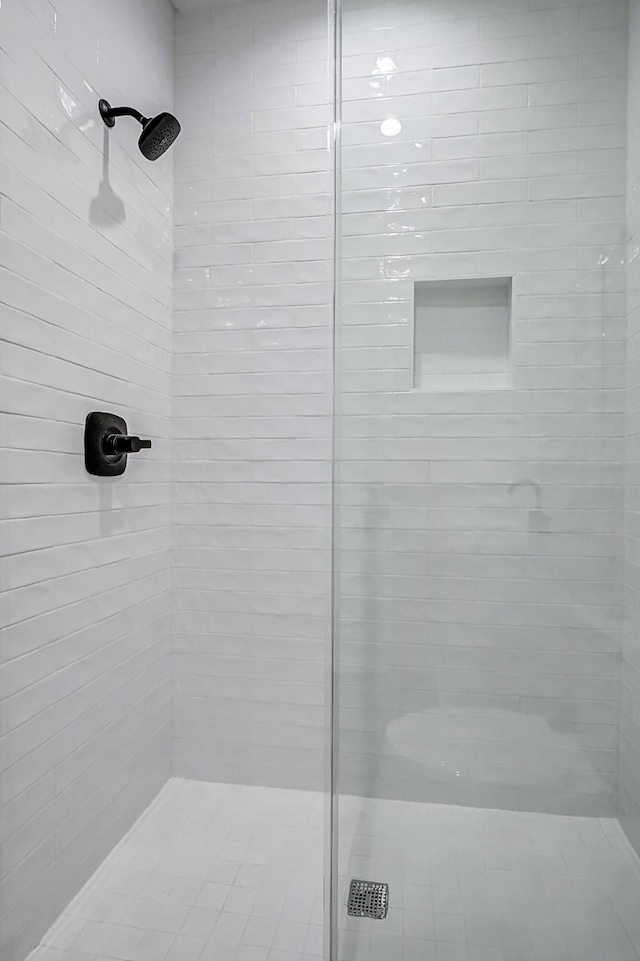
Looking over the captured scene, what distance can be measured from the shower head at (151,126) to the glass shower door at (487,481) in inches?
24.1

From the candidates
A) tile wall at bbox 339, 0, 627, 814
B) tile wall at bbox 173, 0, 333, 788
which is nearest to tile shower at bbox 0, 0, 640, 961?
tile wall at bbox 339, 0, 627, 814

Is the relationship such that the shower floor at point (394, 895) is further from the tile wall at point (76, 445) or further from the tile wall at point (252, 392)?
the tile wall at point (252, 392)

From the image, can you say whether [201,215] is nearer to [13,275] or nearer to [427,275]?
[13,275]

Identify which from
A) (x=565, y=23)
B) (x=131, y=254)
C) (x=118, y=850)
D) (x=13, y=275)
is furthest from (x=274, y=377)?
(x=118, y=850)

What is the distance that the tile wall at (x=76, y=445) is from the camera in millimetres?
1290

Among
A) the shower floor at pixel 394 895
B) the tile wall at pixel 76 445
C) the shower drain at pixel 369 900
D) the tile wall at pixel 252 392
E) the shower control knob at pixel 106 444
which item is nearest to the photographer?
the shower floor at pixel 394 895

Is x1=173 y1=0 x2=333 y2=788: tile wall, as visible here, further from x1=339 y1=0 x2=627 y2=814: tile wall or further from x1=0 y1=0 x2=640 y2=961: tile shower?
x1=339 y1=0 x2=627 y2=814: tile wall

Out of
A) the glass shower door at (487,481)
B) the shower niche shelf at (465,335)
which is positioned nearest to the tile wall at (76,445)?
the glass shower door at (487,481)

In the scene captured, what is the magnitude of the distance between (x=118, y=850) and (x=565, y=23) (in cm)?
205

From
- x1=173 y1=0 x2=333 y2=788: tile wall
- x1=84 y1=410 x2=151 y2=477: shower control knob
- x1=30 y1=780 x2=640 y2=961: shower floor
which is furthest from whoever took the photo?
x1=173 y1=0 x2=333 y2=788: tile wall

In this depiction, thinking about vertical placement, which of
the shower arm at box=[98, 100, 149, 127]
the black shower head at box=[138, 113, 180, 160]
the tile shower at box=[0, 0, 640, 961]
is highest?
the shower arm at box=[98, 100, 149, 127]

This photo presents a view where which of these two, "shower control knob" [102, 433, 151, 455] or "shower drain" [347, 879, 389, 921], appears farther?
"shower control knob" [102, 433, 151, 455]

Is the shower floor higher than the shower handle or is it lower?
lower

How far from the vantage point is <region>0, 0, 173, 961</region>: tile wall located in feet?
4.23
